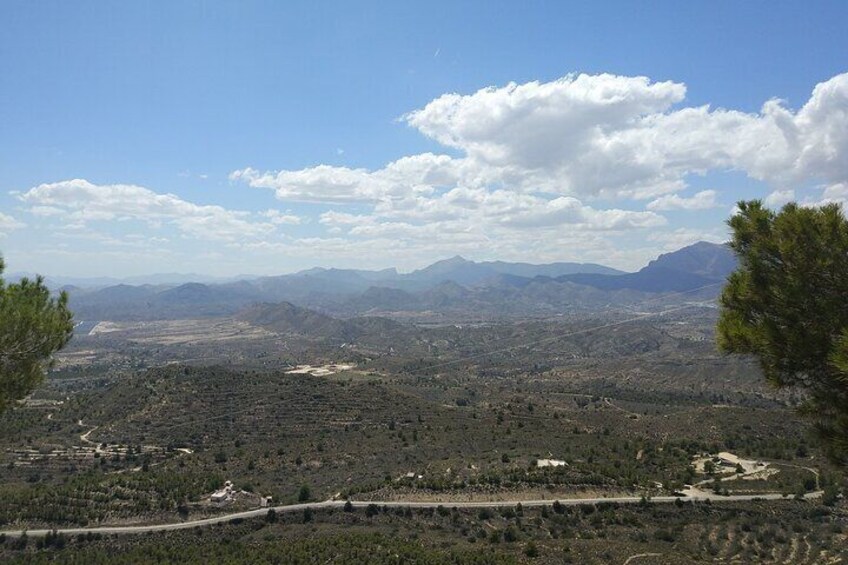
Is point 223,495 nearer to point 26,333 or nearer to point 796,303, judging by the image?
point 26,333

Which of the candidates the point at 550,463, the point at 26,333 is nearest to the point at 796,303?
the point at 26,333

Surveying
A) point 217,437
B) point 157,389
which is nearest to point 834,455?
point 217,437

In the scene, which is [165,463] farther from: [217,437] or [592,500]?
[592,500]

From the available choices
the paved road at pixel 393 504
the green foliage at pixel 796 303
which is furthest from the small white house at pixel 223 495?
the green foliage at pixel 796 303

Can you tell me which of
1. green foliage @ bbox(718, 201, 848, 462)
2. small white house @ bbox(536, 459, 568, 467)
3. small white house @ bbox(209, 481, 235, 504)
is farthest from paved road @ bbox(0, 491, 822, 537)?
green foliage @ bbox(718, 201, 848, 462)

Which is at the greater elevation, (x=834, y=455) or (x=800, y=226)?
(x=800, y=226)

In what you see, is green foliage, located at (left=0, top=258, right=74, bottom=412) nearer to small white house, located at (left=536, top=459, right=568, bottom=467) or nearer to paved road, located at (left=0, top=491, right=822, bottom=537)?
paved road, located at (left=0, top=491, right=822, bottom=537)

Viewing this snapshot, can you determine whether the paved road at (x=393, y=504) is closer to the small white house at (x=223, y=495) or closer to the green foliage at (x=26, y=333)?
the small white house at (x=223, y=495)
